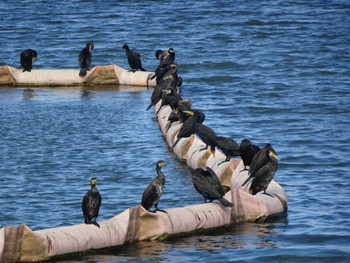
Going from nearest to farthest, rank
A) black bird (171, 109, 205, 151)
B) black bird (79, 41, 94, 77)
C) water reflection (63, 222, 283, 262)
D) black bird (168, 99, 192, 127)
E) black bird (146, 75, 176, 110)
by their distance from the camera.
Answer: water reflection (63, 222, 283, 262) < black bird (171, 109, 205, 151) < black bird (168, 99, 192, 127) < black bird (146, 75, 176, 110) < black bird (79, 41, 94, 77)

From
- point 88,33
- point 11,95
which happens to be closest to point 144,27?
point 88,33

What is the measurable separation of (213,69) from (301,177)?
19243 mm

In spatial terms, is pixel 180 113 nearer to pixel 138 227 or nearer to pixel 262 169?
pixel 262 169

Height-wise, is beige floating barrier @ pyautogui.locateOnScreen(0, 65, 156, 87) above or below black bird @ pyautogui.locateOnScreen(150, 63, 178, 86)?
below

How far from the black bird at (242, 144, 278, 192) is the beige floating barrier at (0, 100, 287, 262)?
0.42m

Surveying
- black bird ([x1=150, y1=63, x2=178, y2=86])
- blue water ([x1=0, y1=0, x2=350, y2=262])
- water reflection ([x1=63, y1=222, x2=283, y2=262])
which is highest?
black bird ([x1=150, y1=63, x2=178, y2=86])

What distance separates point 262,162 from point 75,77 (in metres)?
16.6

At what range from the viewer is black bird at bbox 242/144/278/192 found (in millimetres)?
22672

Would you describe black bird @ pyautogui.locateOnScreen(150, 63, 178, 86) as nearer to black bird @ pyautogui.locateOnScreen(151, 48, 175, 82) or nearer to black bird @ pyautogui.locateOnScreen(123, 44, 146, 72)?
black bird @ pyautogui.locateOnScreen(151, 48, 175, 82)

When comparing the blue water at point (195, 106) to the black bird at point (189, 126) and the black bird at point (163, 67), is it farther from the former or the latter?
the black bird at point (163, 67)

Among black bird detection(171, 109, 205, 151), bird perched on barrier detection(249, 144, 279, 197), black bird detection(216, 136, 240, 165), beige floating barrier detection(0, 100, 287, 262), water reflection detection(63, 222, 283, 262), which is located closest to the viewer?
beige floating barrier detection(0, 100, 287, 262)

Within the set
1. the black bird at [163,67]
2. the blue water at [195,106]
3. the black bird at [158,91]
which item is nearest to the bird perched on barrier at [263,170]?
the blue water at [195,106]

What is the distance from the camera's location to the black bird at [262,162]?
2267 cm

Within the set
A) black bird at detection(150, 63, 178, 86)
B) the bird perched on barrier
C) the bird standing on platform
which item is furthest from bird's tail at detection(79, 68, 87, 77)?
the bird perched on barrier
